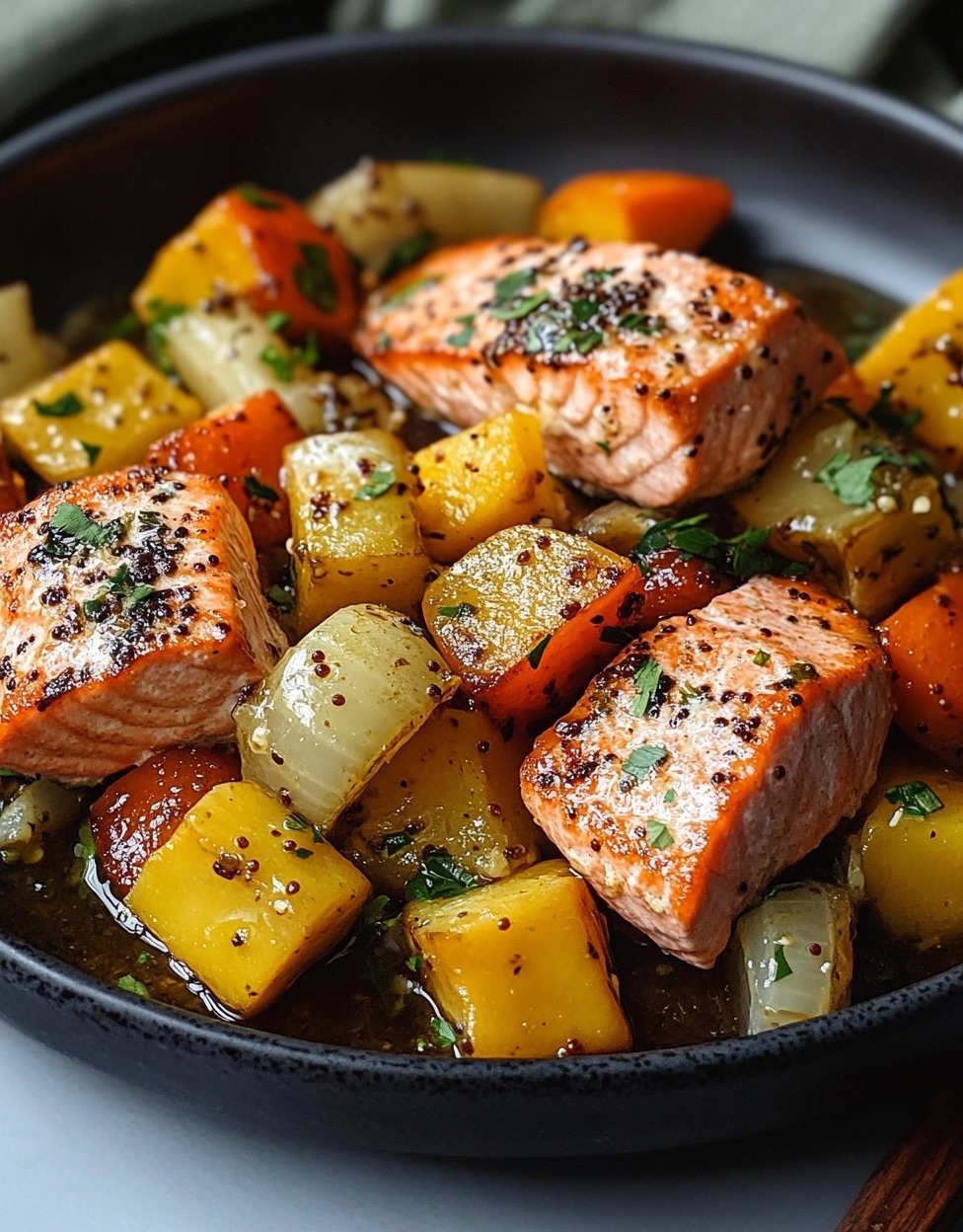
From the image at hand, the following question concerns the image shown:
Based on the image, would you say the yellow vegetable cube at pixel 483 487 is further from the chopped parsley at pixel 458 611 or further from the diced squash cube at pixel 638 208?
the diced squash cube at pixel 638 208

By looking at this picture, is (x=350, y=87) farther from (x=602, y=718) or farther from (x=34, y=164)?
(x=602, y=718)

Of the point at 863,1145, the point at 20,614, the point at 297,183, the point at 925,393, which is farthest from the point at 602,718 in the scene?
the point at 297,183

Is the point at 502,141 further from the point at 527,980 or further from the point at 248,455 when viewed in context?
the point at 527,980

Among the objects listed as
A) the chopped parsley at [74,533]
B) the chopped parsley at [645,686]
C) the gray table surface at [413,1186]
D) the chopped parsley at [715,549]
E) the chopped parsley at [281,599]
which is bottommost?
the gray table surface at [413,1186]

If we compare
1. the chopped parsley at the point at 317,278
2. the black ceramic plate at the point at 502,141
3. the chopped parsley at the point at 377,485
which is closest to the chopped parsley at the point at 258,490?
the chopped parsley at the point at 377,485

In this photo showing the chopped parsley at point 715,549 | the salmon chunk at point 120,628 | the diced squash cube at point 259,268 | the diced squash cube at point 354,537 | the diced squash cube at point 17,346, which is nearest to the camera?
the salmon chunk at point 120,628

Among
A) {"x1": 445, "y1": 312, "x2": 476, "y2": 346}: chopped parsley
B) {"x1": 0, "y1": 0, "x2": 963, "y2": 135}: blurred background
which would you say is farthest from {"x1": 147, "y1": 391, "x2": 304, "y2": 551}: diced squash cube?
{"x1": 0, "y1": 0, "x2": 963, "y2": 135}: blurred background
